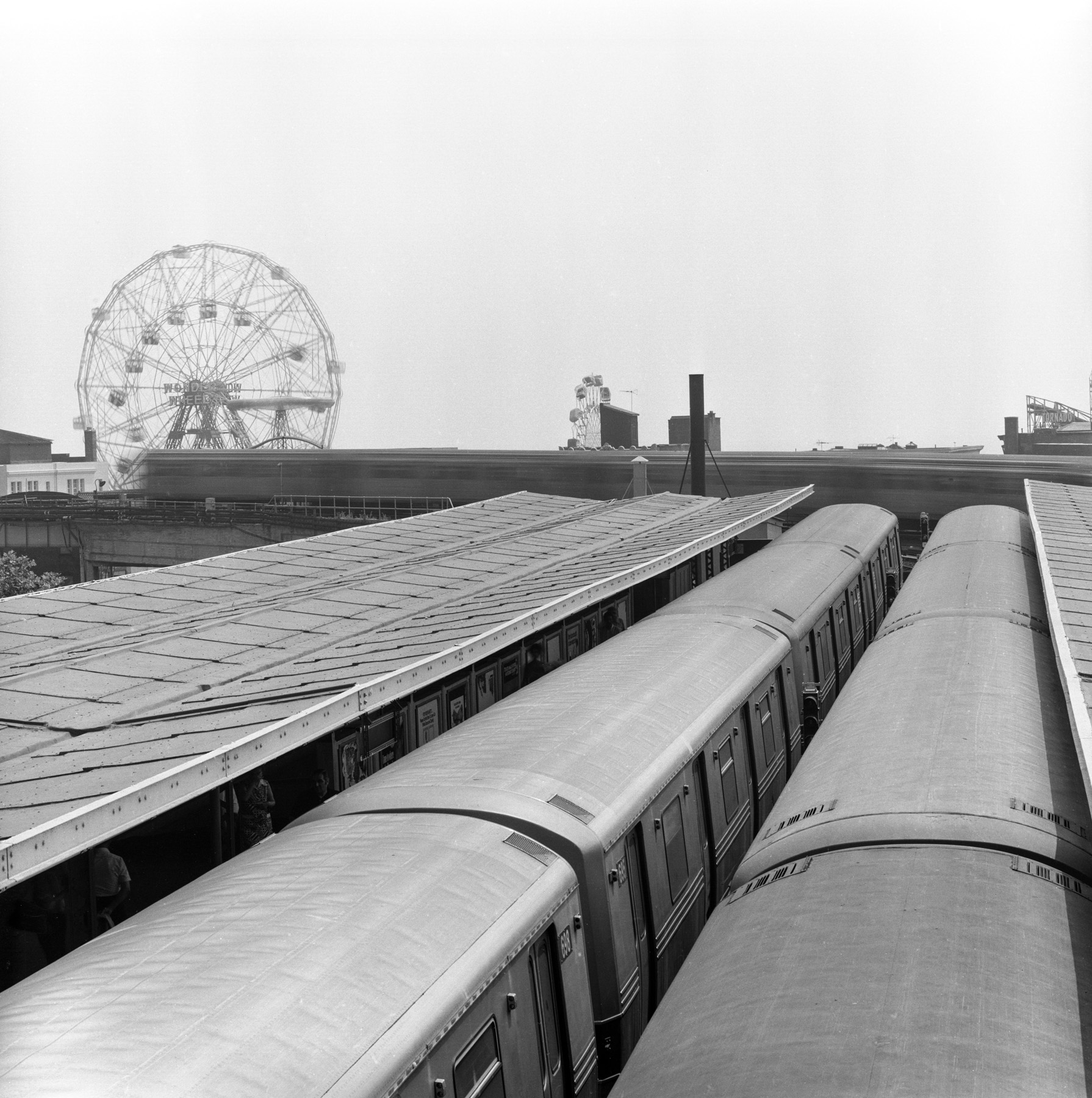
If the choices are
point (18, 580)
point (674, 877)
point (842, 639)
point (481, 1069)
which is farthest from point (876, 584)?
point (18, 580)

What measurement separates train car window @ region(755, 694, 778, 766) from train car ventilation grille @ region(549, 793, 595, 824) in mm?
4073

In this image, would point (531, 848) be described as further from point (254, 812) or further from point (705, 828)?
point (254, 812)

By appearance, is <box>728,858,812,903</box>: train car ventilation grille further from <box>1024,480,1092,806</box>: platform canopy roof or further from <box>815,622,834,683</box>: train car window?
<box>815,622,834,683</box>: train car window

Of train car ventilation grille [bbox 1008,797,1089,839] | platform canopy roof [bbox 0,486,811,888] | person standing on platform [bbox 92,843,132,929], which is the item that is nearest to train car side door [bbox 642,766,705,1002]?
platform canopy roof [bbox 0,486,811,888]

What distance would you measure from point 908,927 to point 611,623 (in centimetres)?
1112

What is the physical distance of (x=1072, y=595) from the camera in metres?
10.5

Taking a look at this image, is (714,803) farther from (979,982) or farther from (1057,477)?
(1057,477)

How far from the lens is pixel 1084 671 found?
7.37 m

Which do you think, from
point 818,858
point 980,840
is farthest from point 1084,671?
point 818,858

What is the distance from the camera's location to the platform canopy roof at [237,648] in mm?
6031

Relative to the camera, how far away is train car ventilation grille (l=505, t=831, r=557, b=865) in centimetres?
587

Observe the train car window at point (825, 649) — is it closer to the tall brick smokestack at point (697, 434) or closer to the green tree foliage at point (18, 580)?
the tall brick smokestack at point (697, 434)

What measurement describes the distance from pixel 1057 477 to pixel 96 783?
39.5 m

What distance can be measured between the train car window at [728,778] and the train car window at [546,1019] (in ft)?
11.4
